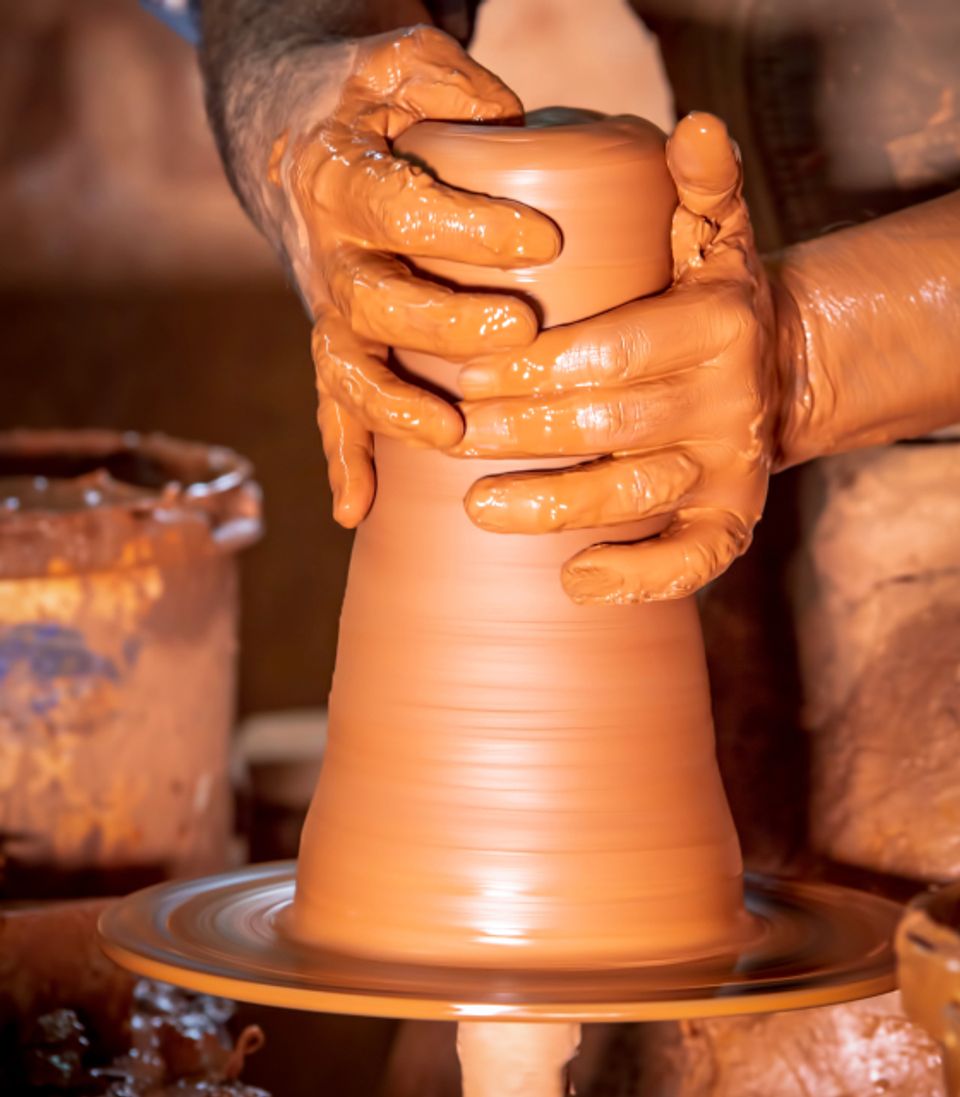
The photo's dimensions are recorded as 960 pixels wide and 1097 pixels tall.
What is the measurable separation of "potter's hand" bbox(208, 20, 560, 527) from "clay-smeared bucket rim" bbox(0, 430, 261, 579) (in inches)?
36.9

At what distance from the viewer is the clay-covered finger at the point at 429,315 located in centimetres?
113

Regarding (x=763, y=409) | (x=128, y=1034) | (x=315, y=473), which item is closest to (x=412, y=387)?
(x=763, y=409)

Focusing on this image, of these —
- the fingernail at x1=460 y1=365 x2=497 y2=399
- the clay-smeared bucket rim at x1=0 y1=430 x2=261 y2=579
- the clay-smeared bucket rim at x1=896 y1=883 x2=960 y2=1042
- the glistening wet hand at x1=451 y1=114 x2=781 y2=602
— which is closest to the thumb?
the glistening wet hand at x1=451 y1=114 x2=781 y2=602

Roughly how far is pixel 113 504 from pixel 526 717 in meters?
1.22

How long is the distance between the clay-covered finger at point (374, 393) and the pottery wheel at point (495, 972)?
381 millimetres

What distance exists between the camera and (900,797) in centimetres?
167

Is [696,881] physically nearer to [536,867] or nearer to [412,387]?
[536,867]

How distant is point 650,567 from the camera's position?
1164 mm

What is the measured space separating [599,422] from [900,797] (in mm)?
731

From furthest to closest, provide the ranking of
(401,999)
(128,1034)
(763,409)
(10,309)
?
(10,309) < (128,1034) < (763,409) < (401,999)

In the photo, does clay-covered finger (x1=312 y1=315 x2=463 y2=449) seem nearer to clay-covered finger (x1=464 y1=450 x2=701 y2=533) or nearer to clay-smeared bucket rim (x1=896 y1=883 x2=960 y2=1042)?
clay-covered finger (x1=464 y1=450 x2=701 y2=533)

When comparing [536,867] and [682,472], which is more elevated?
[682,472]

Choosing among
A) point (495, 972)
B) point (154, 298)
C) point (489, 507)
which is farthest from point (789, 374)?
point (154, 298)

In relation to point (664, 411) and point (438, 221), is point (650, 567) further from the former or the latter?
point (438, 221)
